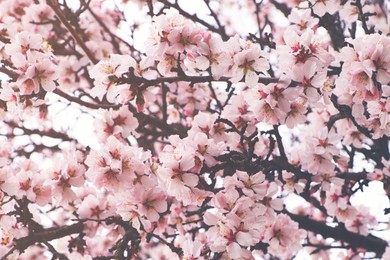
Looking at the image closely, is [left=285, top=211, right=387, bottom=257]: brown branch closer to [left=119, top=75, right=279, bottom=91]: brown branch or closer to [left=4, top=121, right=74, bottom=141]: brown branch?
[left=119, top=75, right=279, bottom=91]: brown branch

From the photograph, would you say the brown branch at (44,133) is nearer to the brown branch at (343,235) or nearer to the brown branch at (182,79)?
the brown branch at (182,79)

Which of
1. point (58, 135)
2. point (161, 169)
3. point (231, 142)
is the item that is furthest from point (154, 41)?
point (58, 135)

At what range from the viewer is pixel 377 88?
255cm

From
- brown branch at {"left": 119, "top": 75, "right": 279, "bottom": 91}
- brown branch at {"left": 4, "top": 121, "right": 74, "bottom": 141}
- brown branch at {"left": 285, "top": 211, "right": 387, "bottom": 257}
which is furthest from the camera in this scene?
brown branch at {"left": 4, "top": 121, "right": 74, "bottom": 141}

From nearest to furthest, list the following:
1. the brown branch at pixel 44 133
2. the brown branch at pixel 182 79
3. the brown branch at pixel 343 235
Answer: the brown branch at pixel 182 79, the brown branch at pixel 343 235, the brown branch at pixel 44 133

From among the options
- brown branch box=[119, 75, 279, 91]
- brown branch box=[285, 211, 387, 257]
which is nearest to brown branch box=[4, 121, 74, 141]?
brown branch box=[119, 75, 279, 91]

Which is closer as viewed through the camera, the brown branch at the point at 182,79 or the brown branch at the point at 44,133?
the brown branch at the point at 182,79

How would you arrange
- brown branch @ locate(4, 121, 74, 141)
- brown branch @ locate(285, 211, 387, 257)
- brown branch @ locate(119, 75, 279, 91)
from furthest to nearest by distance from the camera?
brown branch @ locate(4, 121, 74, 141)
brown branch @ locate(285, 211, 387, 257)
brown branch @ locate(119, 75, 279, 91)

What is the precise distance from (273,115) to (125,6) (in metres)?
3.34

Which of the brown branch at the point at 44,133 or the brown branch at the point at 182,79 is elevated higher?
the brown branch at the point at 44,133

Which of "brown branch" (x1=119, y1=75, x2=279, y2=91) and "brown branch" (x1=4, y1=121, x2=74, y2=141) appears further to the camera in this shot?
"brown branch" (x1=4, y1=121, x2=74, y2=141)

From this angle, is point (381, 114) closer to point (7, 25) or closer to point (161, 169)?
point (161, 169)

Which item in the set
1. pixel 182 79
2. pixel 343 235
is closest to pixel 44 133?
pixel 182 79

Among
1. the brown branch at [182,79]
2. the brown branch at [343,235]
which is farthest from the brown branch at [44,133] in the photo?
the brown branch at [343,235]
